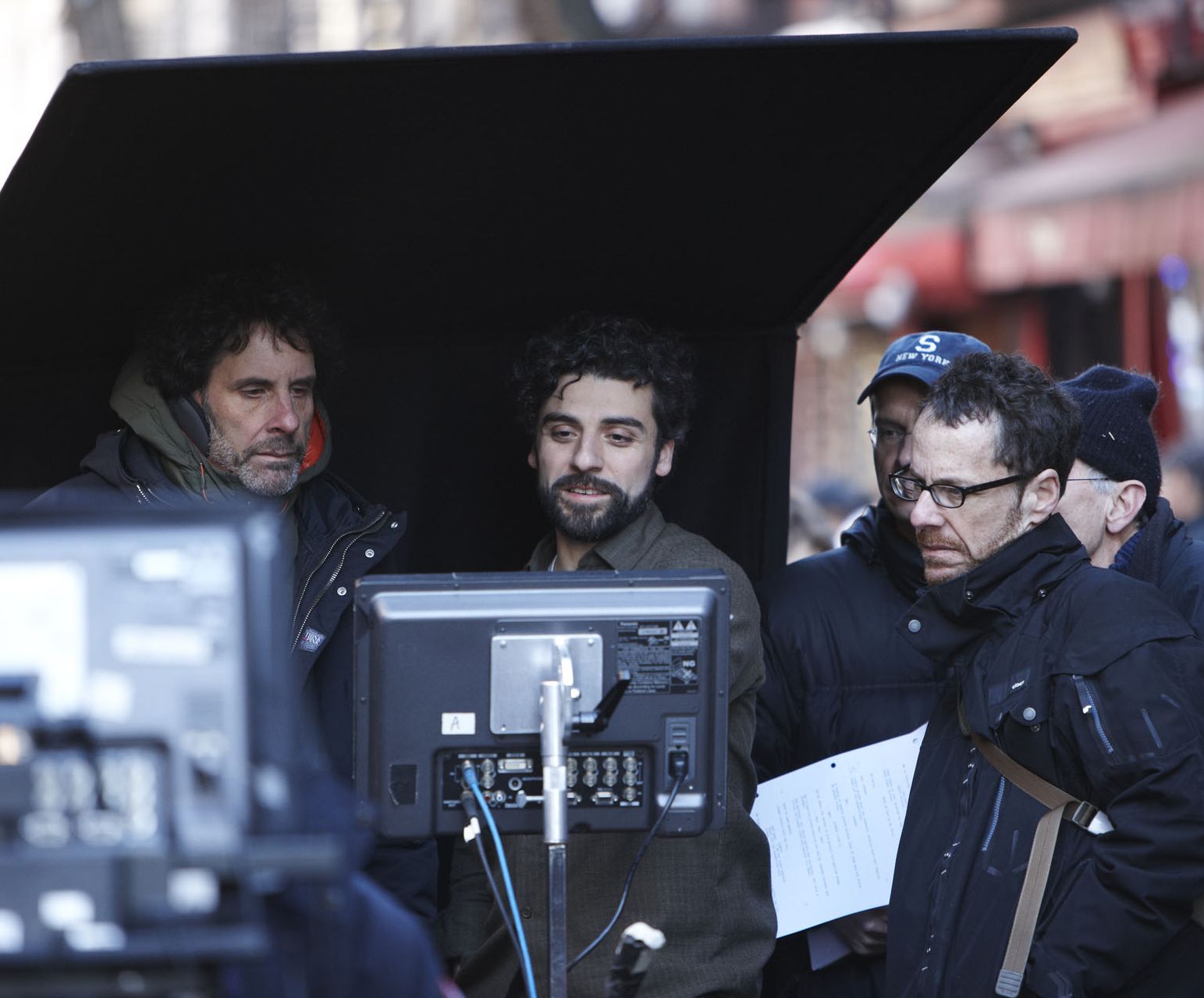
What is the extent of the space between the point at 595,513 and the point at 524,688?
1049mm

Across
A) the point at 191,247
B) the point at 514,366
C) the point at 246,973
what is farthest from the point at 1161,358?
the point at 246,973

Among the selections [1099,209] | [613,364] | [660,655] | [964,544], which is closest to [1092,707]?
[964,544]

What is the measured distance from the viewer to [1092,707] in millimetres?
2625

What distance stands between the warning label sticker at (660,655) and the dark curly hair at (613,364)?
1178 millimetres

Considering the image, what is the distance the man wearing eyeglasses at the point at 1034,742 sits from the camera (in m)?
2.58

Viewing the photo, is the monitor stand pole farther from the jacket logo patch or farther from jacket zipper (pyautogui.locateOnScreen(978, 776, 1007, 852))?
the jacket logo patch

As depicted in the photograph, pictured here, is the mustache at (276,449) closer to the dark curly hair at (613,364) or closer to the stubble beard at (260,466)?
the stubble beard at (260,466)

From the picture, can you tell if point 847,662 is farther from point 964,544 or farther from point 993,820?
point 993,820

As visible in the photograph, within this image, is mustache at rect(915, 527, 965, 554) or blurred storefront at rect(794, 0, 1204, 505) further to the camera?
blurred storefront at rect(794, 0, 1204, 505)

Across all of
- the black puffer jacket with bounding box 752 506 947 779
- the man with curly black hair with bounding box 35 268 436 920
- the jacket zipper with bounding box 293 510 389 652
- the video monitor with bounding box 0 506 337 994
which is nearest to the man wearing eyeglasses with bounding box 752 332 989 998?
the black puffer jacket with bounding box 752 506 947 779

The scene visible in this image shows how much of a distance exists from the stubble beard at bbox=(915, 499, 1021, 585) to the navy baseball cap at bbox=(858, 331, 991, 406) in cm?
79

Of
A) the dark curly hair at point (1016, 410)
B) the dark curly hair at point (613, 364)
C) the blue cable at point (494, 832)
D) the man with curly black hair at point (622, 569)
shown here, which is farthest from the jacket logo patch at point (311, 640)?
the dark curly hair at point (1016, 410)

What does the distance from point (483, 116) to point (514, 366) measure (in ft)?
2.73

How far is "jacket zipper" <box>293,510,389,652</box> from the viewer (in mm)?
3156
